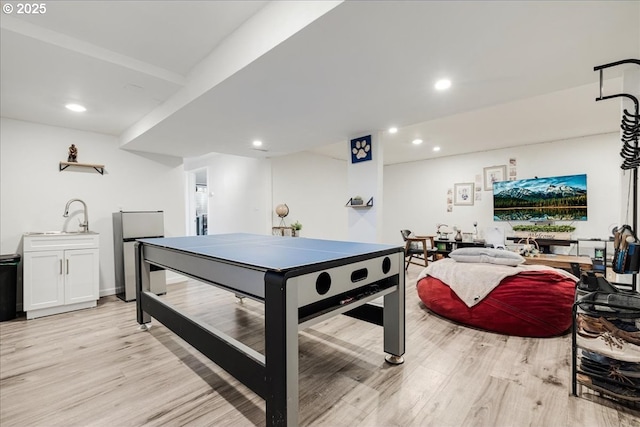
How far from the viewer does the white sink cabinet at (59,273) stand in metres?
3.12

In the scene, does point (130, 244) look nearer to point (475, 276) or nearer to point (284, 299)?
point (284, 299)

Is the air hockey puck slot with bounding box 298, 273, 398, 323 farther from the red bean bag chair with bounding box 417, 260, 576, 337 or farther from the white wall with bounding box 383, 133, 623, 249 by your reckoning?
the white wall with bounding box 383, 133, 623, 249

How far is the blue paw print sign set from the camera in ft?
12.1

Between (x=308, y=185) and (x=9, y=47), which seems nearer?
(x=9, y=47)

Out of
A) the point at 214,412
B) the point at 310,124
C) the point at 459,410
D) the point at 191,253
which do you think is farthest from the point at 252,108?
the point at 459,410

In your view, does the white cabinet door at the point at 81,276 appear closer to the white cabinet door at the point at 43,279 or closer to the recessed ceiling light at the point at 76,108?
the white cabinet door at the point at 43,279

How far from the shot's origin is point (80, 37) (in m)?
2.00

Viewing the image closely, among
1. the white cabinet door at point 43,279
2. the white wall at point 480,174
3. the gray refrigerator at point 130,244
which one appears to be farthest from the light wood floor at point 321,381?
the white wall at point 480,174

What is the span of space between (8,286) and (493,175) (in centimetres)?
810

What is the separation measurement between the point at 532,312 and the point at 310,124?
2862mm

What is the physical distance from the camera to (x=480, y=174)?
6535mm

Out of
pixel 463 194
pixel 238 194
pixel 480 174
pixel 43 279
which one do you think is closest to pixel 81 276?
pixel 43 279

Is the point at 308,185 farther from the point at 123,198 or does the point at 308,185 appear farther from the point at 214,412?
the point at 214,412

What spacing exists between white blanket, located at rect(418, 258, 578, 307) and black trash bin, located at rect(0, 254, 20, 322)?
4.62 metres
